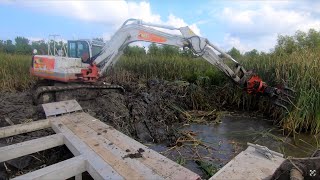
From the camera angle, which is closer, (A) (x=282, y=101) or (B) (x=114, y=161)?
(B) (x=114, y=161)

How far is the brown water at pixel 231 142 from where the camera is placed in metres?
5.39

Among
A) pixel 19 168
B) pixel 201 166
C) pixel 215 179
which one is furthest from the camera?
pixel 201 166

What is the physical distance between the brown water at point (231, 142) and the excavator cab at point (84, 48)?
374 cm

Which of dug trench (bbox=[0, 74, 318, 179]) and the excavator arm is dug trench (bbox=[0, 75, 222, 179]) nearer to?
dug trench (bbox=[0, 74, 318, 179])

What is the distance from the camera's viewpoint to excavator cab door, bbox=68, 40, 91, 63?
8.79 m

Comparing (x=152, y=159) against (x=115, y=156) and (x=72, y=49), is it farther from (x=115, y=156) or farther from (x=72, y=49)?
(x=72, y=49)

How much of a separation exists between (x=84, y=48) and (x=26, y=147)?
5.50 meters

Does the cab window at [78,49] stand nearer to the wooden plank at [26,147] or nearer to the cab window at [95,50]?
the cab window at [95,50]

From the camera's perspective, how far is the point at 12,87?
35.0 ft

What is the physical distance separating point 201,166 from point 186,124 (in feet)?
9.25

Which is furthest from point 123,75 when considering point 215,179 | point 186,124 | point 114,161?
point 215,179

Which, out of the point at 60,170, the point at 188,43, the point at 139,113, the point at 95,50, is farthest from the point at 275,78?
the point at 60,170

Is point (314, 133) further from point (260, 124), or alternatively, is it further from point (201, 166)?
point (201, 166)

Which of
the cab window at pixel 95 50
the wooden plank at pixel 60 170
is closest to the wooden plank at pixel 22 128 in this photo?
the wooden plank at pixel 60 170
